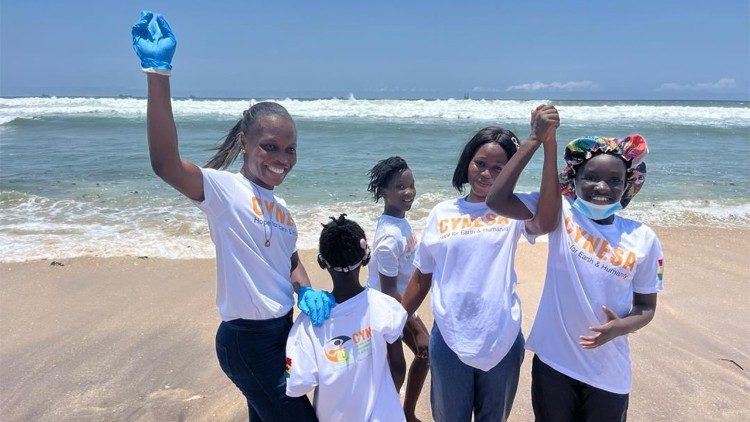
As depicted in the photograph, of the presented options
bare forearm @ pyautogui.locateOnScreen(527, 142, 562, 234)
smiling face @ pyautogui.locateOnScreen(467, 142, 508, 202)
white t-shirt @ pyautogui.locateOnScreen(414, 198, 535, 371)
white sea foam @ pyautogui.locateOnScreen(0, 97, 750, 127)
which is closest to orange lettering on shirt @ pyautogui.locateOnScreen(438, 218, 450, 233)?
white t-shirt @ pyautogui.locateOnScreen(414, 198, 535, 371)

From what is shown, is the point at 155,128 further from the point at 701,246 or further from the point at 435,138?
the point at 435,138

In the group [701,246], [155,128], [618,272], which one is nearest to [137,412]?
[155,128]

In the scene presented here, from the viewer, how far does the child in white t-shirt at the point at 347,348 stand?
1.92m

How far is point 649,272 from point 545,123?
789 mm

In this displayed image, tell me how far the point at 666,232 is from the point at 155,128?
6.85m

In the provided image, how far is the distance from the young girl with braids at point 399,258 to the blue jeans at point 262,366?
852mm

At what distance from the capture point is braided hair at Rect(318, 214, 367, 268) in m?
2.05

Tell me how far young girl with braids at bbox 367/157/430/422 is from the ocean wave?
10.5 ft

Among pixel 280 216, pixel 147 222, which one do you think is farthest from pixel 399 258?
pixel 147 222

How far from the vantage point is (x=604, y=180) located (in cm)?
212

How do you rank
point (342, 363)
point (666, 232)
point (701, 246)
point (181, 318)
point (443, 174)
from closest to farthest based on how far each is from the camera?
point (342, 363)
point (181, 318)
point (701, 246)
point (666, 232)
point (443, 174)

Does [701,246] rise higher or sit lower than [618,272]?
lower

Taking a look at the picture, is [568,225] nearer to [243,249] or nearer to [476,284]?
[476,284]

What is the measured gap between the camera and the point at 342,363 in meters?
1.92
